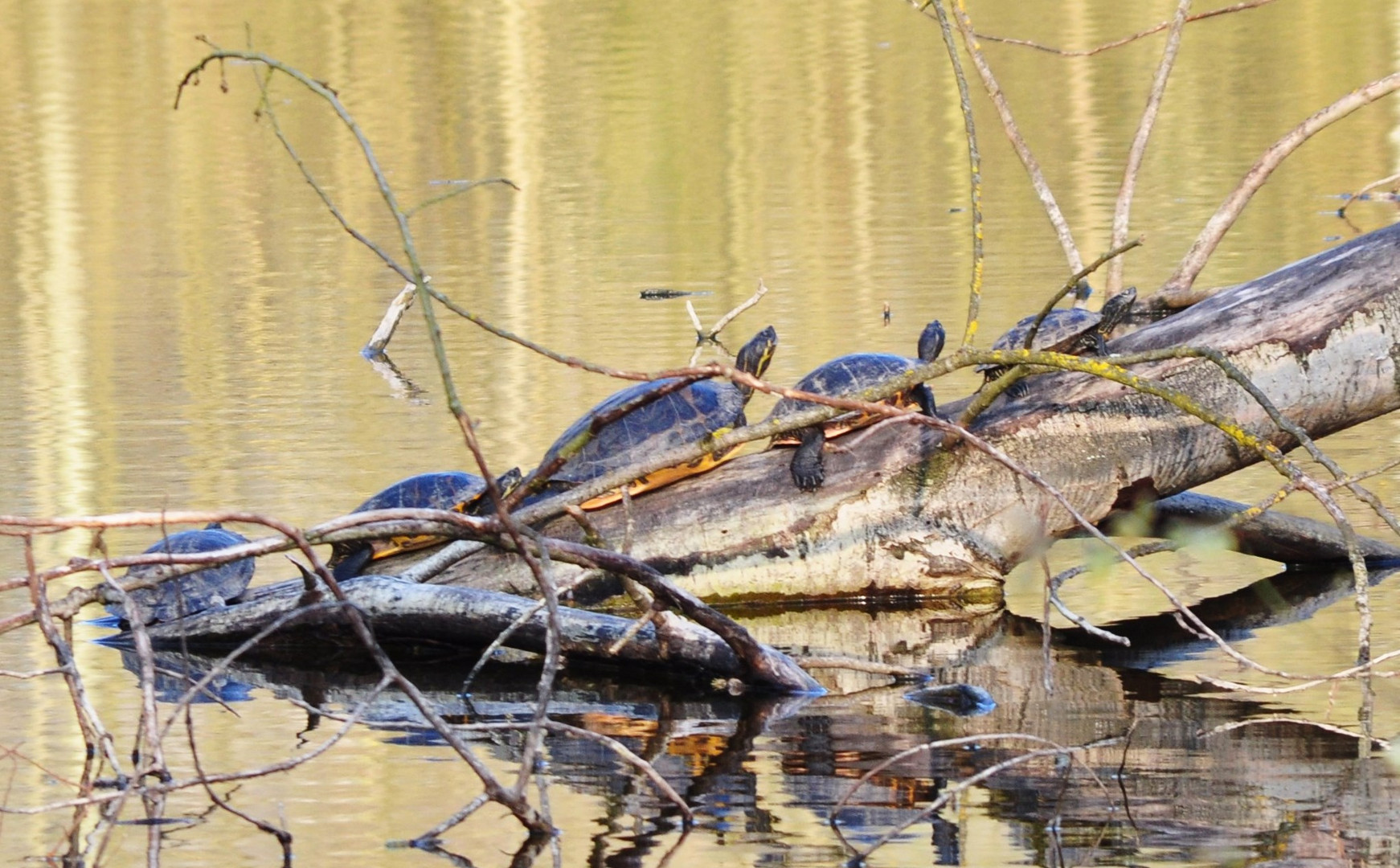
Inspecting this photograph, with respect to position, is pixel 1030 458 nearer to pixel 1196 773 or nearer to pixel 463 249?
pixel 1196 773

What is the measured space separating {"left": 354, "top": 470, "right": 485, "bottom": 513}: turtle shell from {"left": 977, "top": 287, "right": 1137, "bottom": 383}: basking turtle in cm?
186

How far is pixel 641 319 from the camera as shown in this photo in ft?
39.7

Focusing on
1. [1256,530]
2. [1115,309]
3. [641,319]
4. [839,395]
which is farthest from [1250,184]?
[641,319]

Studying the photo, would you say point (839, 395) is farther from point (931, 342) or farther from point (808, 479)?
point (931, 342)

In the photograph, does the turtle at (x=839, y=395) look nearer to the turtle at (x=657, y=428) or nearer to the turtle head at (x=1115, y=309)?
the turtle at (x=657, y=428)

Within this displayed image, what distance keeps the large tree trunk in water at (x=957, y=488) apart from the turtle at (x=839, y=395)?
0.08 m

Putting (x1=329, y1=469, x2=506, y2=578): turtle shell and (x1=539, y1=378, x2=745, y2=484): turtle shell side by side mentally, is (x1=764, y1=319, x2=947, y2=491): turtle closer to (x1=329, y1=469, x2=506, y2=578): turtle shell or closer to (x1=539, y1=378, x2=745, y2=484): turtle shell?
(x1=539, y1=378, x2=745, y2=484): turtle shell

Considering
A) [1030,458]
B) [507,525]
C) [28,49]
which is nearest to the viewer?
[507,525]

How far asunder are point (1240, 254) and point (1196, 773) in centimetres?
938

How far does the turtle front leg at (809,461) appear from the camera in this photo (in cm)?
659

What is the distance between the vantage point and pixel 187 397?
10516mm

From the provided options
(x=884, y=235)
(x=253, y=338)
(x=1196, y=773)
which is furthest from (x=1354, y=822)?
(x=884, y=235)

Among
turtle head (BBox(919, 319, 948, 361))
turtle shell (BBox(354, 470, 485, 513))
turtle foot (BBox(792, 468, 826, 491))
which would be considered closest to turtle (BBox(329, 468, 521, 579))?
turtle shell (BBox(354, 470, 485, 513))

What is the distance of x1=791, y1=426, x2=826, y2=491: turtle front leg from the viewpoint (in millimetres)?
6594
